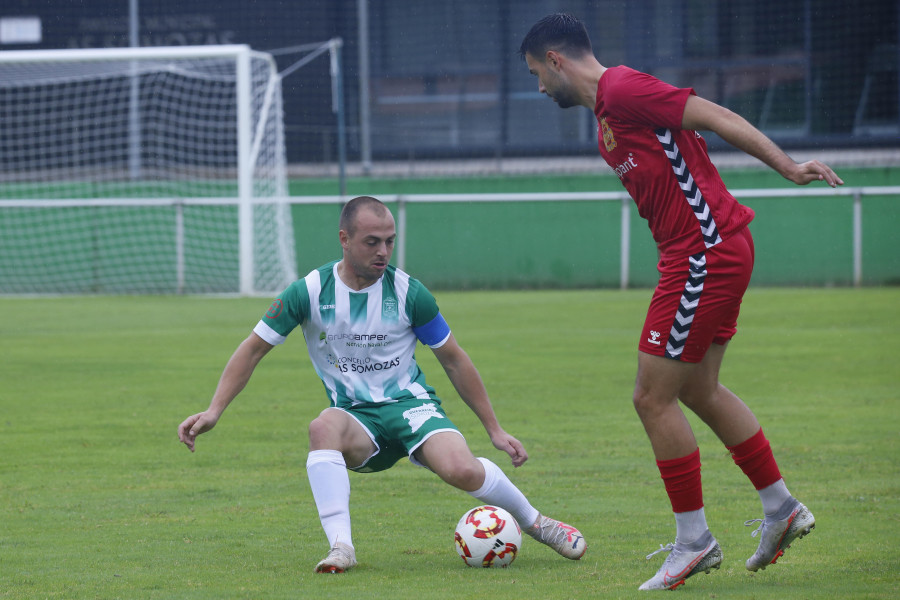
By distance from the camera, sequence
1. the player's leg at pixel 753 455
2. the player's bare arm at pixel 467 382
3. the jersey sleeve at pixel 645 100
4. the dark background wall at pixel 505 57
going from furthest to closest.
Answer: the dark background wall at pixel 505 57 < the player's bare arm at pixel 467 382 < the player's leg at pixel 753 455 < the jersey sleeve at pixel 645 100

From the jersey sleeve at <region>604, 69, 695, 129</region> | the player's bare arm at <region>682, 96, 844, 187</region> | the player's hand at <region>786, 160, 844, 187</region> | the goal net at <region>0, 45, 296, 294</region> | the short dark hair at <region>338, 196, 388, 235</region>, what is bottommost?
the goal net at <region>0, 45, 296, 294</region>

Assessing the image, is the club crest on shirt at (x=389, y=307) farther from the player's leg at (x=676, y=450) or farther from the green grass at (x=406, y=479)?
the player's leg at (x=676, y=450)

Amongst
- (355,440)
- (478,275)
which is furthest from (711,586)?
(478,275)

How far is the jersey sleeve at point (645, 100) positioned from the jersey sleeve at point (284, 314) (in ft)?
4.56

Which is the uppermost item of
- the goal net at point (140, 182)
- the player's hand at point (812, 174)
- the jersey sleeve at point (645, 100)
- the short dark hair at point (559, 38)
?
the short dark hair at point (559, 38)

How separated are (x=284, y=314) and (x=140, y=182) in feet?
56.5

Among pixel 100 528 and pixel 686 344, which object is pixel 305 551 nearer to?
pixel 100 528

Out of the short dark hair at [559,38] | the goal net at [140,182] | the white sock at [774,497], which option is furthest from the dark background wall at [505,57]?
the white sock at [774,497]

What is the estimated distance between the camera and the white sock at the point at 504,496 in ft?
14.6

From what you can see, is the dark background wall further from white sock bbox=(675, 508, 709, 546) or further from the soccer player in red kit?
white sock bbox=(675, 508, 709, 546)

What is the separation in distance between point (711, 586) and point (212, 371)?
6728mm

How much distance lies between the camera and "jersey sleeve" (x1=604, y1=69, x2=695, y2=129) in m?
3.96

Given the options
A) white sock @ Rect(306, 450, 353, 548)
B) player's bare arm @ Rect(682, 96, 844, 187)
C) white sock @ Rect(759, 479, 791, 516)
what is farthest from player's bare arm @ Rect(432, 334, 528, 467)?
player's bare arm @ Rect(682, 96, 844, 187)

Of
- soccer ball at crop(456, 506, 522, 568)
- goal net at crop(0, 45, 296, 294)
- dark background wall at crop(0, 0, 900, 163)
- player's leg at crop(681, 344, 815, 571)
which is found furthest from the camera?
dark background wall at crop(0, 0, 900, 163)
